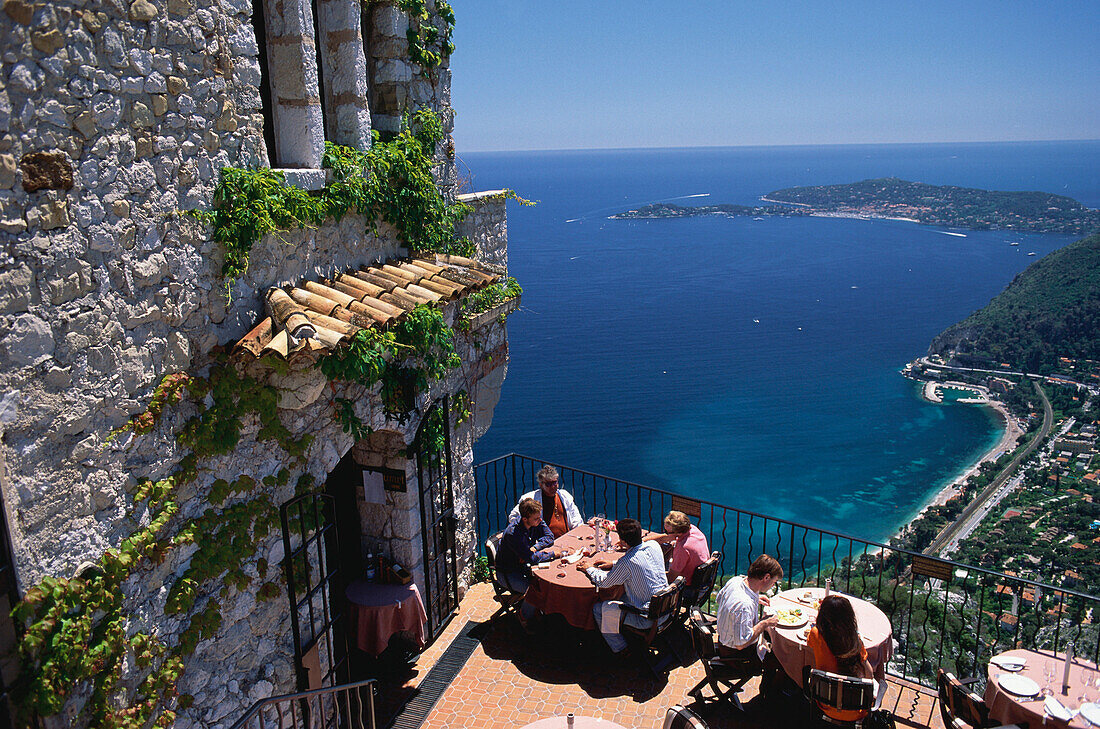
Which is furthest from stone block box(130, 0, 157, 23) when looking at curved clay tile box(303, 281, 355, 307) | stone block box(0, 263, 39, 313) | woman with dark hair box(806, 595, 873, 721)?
woman with dark hair box(806, 595, 873, 721)

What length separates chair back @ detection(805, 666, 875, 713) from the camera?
4.14m

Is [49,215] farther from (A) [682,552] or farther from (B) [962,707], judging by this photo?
(B) [962,707]

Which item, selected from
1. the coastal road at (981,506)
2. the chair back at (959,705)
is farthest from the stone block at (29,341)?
the coastal road at (981,506)

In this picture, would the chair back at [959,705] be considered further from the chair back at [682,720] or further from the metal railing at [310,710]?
the metal railing at [310,710]

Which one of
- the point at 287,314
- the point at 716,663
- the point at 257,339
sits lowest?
the point at 716,663

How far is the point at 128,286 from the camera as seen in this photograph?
3.14m

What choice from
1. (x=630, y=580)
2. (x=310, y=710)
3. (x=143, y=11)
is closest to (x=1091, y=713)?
(x=630, y=580)

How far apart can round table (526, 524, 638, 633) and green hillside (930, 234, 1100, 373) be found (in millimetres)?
71832

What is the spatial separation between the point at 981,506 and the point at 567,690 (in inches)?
1903

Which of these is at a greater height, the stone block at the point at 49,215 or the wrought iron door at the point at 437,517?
the stone block at the point at 49,215

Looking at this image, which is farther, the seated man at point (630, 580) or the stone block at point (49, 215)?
the seated man at point (630, 580)

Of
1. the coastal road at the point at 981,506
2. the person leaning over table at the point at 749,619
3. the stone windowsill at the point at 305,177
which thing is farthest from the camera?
the coastal road at the point at 981,506

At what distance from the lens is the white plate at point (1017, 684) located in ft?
13.9

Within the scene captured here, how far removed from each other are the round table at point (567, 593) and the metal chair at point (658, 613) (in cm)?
25
